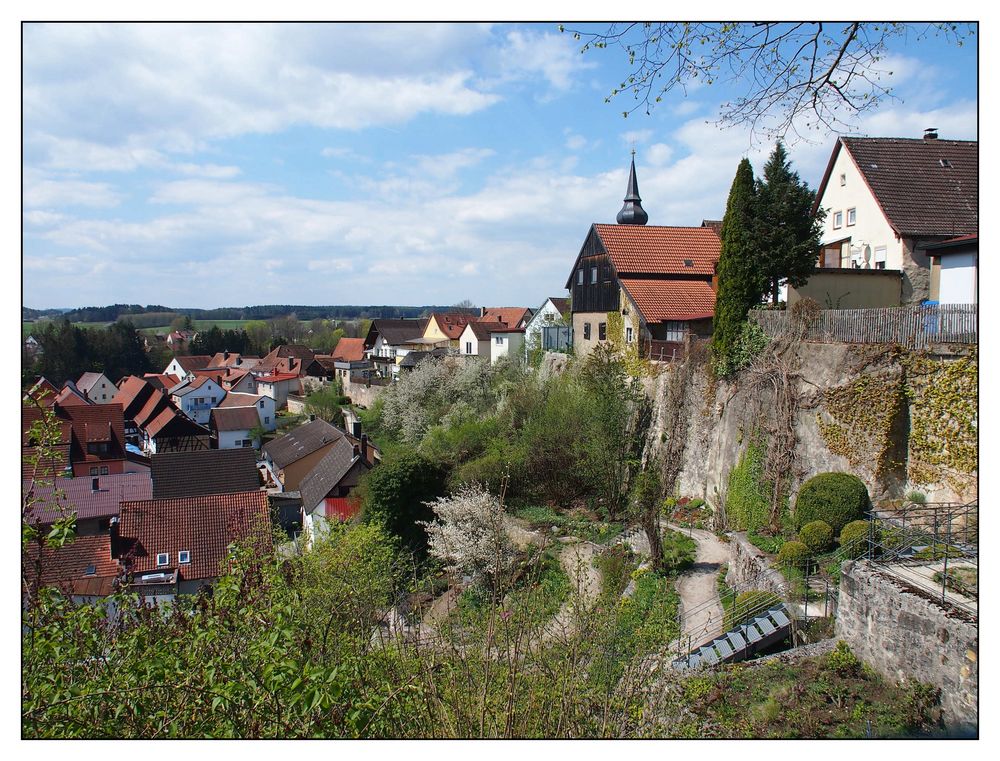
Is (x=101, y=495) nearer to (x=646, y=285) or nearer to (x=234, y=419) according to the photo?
Answer: (x=234, y=419)

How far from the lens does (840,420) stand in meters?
13.3

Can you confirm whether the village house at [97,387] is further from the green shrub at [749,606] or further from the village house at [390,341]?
the green shrub at [749,606]

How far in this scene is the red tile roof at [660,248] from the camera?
82.7 ft

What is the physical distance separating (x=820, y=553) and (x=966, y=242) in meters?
6.25

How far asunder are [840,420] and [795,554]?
3209mm

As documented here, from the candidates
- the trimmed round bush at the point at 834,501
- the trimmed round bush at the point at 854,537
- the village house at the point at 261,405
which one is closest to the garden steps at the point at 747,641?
the trimmed round bush at the point at 854,537

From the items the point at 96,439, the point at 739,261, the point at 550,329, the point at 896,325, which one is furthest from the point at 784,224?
the point at 96,439

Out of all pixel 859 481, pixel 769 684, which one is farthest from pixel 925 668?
pixel 859 481

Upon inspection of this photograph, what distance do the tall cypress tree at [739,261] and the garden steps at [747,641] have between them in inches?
321

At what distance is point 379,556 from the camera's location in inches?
650

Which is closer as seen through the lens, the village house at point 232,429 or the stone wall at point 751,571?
the stone wall at point 751,571

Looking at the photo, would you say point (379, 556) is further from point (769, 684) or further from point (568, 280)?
point (568, 280)

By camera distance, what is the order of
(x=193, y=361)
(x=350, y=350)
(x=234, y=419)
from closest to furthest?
(x=234, y=419) → (x=193, y=361) → (x=350, y=350)

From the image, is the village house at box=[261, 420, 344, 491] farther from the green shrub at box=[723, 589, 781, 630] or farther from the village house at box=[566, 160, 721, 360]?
the green shrub at box=[723, 589, 781, 630]
